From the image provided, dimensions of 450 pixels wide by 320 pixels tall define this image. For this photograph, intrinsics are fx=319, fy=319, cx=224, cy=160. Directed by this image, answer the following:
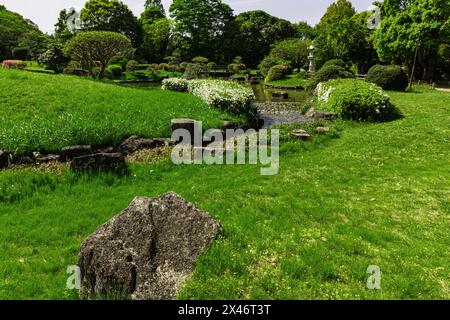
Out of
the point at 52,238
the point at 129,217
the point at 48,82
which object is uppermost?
the point at 48,82

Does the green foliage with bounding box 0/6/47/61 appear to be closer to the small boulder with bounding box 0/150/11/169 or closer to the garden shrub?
the small boulder with bounding box 0/150/11/169

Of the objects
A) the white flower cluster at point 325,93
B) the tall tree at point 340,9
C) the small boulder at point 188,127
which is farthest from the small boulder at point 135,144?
the tall tree at point 340,9

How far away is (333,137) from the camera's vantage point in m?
14.4

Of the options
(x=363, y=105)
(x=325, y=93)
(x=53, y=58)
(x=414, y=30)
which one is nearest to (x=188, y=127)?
(x=363, y=105)

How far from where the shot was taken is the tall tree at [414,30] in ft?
104

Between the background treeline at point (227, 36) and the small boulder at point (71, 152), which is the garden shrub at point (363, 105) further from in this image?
the background treeline at point (227, 36)

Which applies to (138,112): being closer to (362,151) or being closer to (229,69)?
(362,151)

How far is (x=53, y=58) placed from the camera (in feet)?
147

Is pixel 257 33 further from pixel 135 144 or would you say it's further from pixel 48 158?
pixel 48 158

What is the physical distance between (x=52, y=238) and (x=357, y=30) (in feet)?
162

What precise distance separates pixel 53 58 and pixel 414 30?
4529 centimetres

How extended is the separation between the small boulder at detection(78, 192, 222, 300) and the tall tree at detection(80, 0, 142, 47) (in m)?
72.8

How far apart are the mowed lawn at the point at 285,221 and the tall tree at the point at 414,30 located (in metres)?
26.4
